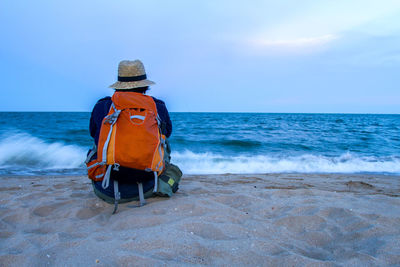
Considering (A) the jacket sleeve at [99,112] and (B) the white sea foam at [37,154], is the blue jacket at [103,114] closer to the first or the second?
(A) the jacket sleeve at [99,112]

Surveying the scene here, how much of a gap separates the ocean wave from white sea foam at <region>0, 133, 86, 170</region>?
9.61 ft

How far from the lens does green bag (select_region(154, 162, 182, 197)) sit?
2.95 m

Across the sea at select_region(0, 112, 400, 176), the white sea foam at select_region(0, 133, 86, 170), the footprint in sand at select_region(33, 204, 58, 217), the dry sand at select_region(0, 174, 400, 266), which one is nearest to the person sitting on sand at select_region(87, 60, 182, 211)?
the dry sand at select_region(0, 174, 400, 266)

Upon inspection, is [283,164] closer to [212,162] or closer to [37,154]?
[212,162]

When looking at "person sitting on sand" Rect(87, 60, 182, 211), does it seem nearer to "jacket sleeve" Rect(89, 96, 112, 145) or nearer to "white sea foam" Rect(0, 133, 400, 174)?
"jacket sleeve" Rect(89, 96, 112, 145)

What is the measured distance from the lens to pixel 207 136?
1345 centimetres

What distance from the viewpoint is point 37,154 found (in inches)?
324

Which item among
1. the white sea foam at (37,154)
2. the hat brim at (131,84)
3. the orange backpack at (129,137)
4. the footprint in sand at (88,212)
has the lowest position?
the white sea foam at (37,154)

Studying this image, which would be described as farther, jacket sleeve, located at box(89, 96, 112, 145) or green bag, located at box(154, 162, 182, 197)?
green bag, located at box(154, 162, 182, 197)

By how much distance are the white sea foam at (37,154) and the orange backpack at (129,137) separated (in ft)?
17.7

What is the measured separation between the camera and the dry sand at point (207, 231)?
176 cm

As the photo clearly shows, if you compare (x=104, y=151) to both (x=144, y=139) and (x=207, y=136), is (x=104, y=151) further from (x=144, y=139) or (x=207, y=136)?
(x=207, y=136)

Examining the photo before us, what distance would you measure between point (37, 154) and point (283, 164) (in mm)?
6970

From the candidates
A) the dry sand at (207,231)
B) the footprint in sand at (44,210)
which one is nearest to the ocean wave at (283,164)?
the dry sand at (207,231)
